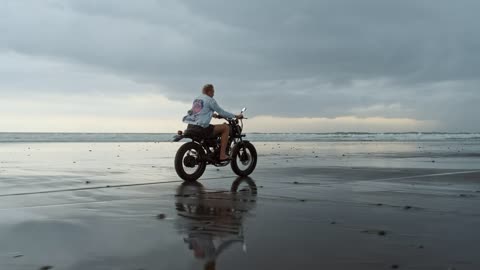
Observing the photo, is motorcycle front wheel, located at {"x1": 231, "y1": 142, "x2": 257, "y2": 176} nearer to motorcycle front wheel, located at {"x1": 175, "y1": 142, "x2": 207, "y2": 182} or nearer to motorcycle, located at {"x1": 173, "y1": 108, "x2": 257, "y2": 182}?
motorcycle, located at {"x1": 173, "y1": 108, "x2": 257, "y2": 182}

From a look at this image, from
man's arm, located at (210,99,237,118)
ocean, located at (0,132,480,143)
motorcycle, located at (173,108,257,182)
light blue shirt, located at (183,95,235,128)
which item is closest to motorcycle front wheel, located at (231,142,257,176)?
motorcycle, located at (173,108,257,182)

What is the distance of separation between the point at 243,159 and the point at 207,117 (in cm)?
170

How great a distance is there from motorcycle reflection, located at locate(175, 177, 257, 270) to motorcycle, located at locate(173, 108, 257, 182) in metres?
1.15

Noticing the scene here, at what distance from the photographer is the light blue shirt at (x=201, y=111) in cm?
1008

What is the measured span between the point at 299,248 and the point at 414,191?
463 cm

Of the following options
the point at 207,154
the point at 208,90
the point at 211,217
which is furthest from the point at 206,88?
the point at 211,217

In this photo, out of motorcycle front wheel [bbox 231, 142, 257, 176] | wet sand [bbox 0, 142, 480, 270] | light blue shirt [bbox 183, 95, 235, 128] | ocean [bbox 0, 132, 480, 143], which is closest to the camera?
wet sand [bbox 0, 142, 480, 270]

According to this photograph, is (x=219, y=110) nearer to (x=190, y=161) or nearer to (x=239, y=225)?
(x=190, y=161)

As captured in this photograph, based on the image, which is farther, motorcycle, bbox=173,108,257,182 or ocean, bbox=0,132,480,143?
ocean, bbox=0,132,480,143

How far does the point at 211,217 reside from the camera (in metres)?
5.39

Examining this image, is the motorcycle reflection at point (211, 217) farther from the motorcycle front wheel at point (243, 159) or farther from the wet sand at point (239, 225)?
the motorcycle front wheel at point (243, 159)

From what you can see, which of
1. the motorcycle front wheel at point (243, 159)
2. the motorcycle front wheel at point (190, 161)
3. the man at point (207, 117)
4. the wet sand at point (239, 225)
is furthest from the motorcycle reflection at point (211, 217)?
the motorcycle front wheel at point (243, 159)

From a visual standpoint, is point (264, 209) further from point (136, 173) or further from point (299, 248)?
point (136, 173)

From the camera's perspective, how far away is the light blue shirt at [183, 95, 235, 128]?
1008 centimetres
